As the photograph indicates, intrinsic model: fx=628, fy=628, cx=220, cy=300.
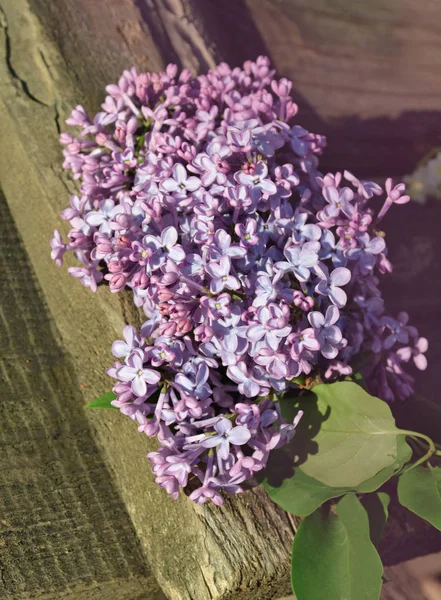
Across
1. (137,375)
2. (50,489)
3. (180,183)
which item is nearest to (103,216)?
(180,183)

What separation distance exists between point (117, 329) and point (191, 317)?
0.19 metres

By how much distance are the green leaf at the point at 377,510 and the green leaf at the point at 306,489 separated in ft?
0.16

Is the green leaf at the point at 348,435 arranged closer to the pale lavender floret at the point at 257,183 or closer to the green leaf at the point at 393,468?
the green leaf at the point at 393,468

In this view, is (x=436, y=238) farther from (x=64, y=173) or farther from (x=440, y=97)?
(x=64, y=173)

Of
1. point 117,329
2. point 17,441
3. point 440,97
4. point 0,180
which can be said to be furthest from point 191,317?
point 440,97

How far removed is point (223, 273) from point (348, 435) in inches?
10.2

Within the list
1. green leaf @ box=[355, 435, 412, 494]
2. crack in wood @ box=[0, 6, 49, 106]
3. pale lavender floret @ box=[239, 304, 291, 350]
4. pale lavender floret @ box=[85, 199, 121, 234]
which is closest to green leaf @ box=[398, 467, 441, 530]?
green leaf @ box=[355, 435, 412, 494]

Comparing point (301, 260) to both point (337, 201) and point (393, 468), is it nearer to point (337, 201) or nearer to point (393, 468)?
point (337, 201)

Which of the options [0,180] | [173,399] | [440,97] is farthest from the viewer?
[440,97]

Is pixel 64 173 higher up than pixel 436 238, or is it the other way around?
pixel 64 173

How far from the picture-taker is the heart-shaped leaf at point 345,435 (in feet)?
2.30

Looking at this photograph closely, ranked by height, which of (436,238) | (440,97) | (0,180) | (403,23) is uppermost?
(0,180)

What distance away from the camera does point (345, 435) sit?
2.39 feet

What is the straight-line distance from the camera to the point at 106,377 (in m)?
0.84
